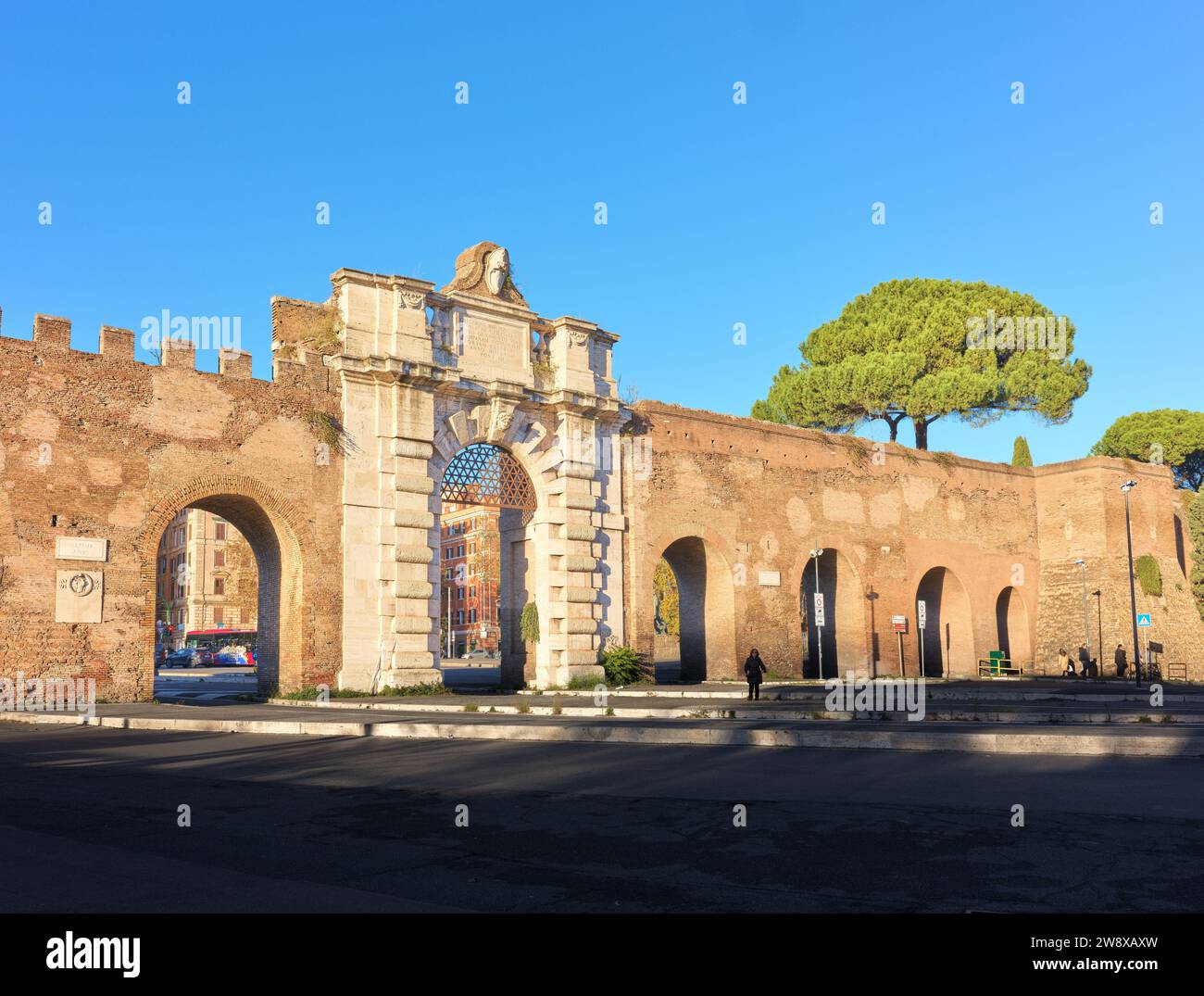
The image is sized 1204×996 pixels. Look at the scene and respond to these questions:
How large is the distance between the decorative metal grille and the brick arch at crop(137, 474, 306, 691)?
363cm

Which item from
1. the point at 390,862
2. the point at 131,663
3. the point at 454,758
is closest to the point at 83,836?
the point at 390,862

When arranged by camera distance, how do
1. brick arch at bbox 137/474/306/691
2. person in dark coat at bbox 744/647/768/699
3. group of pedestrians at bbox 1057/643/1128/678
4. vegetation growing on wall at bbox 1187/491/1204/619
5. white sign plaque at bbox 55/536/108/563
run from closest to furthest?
white sign plaque at bbox 55/536/108/563 < person in dark coat at bbox 744/647/768/699 < brick arch at bbox 137/474/306/691 < group of pedestrians at bbox 1057/643/1128/678 < vegetation growing on wall at bbox 1187/491/1204/619

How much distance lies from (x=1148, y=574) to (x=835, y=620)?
1210 cm

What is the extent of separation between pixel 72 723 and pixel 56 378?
6.80m

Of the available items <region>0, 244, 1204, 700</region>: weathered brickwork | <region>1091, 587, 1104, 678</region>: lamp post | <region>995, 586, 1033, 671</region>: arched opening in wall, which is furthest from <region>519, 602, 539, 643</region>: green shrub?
<region>1091, 587, 1104, 678</region>: lamp post

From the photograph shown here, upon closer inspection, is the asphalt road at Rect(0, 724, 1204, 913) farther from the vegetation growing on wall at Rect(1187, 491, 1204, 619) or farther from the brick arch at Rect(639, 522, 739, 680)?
the vegetation growing on wall at Rect(1187, 491, 1204, 619)

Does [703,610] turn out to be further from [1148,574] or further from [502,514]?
[1148,574]

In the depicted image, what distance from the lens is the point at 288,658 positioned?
22250mm

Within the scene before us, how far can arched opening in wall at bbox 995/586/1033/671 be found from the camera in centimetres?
3800

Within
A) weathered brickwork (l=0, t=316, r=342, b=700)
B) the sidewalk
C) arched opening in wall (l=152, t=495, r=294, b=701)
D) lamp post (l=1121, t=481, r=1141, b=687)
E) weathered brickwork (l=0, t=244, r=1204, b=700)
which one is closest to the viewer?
the sidewalk

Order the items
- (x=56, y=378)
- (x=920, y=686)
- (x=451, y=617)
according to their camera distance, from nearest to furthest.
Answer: (x=56, y=378)
(x=920, y=686)
(x=451, y=617)

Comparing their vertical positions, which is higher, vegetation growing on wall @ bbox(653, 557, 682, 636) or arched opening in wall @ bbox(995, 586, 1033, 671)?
vegetation growing on wall @ bbox(653, 557, 682, 636)

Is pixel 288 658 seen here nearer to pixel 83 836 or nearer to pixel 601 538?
pixel 601 538

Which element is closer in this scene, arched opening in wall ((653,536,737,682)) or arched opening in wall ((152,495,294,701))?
arched opening in wall ((653,536,737,682))
